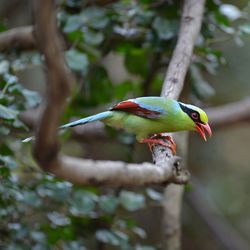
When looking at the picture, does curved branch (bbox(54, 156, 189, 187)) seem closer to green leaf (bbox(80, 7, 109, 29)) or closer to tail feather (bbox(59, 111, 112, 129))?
tail feather (bbox(59, 111, 112, 129))

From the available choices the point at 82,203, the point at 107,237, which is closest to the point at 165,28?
the point at 82,203

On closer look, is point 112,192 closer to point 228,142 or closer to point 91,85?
point 91,85

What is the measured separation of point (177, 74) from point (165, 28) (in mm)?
928

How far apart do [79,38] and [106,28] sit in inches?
7.7

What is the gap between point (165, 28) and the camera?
3621 mm

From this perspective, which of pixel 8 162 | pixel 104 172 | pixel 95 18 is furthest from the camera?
pixel 95 18

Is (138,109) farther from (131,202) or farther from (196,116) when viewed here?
(131,202)

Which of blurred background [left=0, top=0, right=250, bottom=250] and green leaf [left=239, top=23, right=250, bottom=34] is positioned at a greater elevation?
green leaf [left=239, top=23, right=250, bottom=34]

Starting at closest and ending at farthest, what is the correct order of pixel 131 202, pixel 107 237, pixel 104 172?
pixel 104 172, pixel 107 237, pixel 131 202

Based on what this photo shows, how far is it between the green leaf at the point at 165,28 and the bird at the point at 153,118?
2.56 feet

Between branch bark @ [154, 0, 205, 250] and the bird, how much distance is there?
119 millimetres

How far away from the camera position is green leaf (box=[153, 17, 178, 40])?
3.61 m

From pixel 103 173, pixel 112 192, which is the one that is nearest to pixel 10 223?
pixel 112 192

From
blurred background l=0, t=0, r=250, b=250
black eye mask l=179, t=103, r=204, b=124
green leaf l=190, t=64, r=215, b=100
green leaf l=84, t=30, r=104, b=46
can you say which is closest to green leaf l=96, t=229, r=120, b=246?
blurred background l=0, t=0, r=250, b=250
